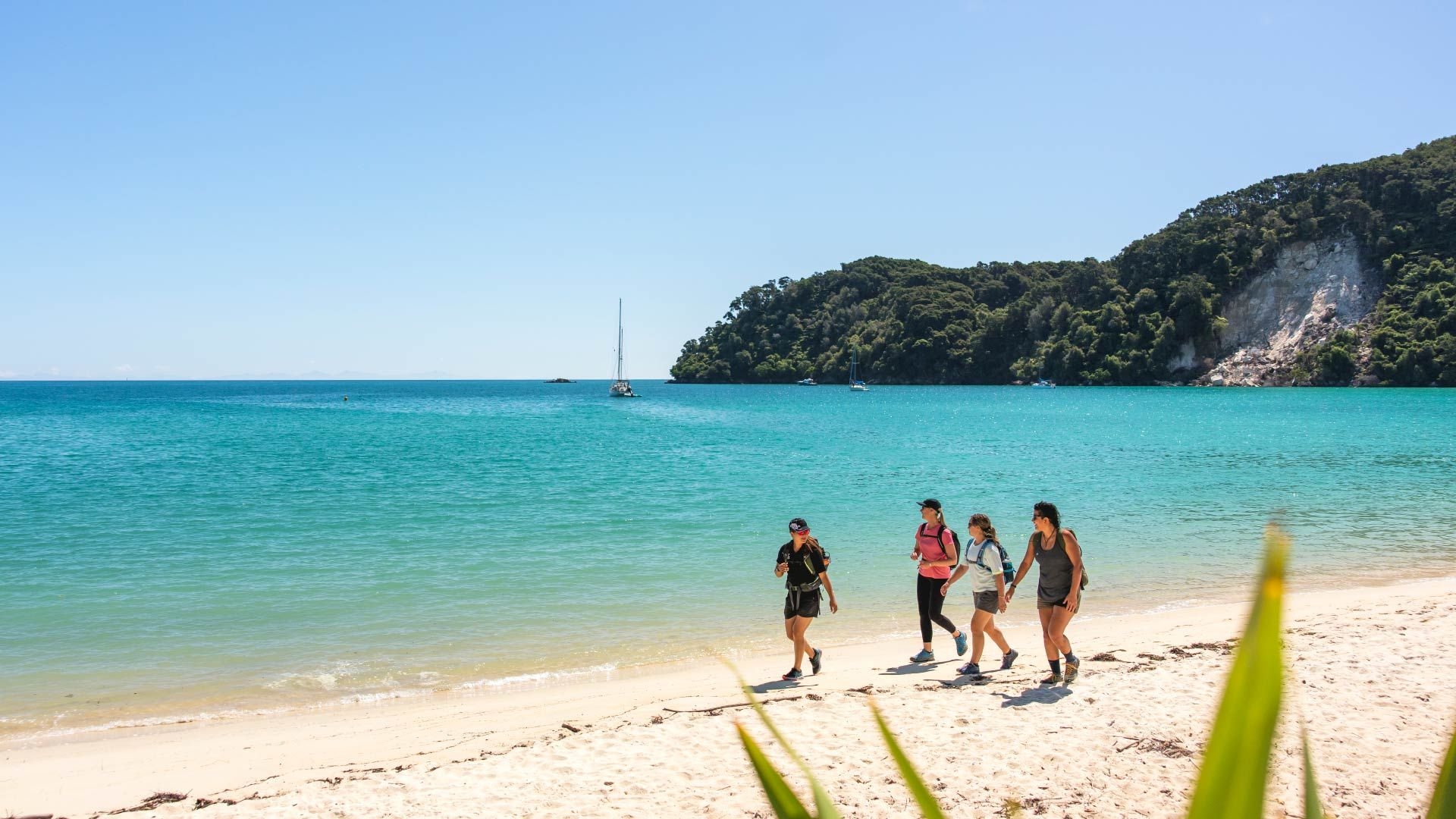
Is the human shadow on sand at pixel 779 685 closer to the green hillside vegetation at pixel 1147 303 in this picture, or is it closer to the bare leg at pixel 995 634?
the bare leg at pixel 995 634

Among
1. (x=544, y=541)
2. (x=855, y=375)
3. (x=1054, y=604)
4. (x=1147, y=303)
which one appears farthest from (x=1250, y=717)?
(x=855, y=375)

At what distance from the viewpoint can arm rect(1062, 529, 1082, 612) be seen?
8281mm

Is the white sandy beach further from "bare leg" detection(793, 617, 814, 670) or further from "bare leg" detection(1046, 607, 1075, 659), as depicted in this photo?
"bare leg" detection(1046, 607, 1075, 659)

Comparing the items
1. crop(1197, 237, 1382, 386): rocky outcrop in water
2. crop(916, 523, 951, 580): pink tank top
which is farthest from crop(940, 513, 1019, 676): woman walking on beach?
crop(1197, 237, 1382, 386): rocky outcrop in water

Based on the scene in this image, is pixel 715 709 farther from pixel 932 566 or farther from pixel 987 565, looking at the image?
pixel 987 565

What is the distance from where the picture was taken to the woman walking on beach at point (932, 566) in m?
9.54

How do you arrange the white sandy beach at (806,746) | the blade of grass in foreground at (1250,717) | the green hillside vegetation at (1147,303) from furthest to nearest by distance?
the green hillside vegetation at (1147,303)
the white sandy beach at (806,746)
the blade of grass in foreground at (1250,717)

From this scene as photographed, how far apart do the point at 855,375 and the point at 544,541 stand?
12611 cm

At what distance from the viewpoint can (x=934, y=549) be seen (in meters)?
9.61

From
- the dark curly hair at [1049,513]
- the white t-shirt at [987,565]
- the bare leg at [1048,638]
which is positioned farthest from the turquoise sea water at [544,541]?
the dark curly hair at [1049,513]

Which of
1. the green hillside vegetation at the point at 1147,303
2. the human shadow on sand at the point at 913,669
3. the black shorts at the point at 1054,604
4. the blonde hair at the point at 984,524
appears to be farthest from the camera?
the green hillside vegetation at the point at 1147,303

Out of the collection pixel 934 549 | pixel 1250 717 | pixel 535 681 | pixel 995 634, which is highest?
pixel 1250 717

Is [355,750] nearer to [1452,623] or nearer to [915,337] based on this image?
[1452,623]

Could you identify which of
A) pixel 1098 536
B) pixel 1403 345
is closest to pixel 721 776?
pixel 1098 536
